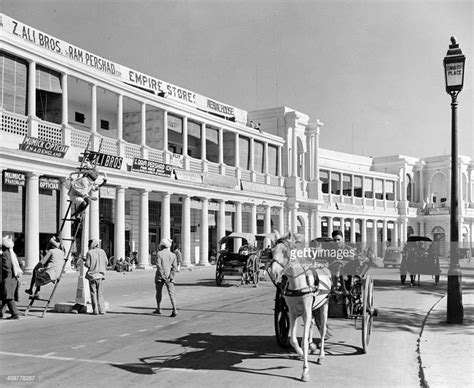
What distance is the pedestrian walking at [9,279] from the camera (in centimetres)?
1268

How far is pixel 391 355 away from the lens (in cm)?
888

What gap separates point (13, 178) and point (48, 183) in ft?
7.47

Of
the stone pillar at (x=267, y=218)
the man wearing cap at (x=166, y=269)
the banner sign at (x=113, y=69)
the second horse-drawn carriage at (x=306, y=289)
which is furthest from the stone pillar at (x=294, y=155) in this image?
the second horse-drawn carriage at (x=306, y=289)

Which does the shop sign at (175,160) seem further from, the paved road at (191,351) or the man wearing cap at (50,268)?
the man wearing cap at (50,268)

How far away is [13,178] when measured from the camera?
25.1 metres

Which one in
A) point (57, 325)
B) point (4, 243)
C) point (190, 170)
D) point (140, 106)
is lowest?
point (57, 325)

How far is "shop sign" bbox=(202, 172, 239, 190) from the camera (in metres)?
39.8

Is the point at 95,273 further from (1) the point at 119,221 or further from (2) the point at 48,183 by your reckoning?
(1) the point at 119,221

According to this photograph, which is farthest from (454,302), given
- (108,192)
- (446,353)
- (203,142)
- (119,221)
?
(203,142)

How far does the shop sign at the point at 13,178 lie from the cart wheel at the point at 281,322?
18.8 m

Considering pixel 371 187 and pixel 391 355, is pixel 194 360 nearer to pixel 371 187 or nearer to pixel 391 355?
pixel 391 355

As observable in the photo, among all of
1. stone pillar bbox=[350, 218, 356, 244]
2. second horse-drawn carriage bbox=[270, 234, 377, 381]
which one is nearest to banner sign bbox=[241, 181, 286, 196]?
stone pillar bbox=[350, 218, 356, 244]

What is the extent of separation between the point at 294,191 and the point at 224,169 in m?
10.7

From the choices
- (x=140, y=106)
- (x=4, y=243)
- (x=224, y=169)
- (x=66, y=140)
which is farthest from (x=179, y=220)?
(x=4, y=243)
